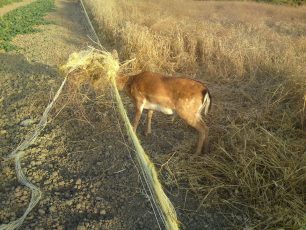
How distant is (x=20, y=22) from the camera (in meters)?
16.0

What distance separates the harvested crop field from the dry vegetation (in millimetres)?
20

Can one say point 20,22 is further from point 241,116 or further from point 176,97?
point 241,116

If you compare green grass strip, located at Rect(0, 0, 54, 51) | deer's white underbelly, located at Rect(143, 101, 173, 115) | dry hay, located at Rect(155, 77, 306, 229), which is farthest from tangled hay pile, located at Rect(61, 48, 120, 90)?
green grass strip, located at Rect(0, 0, 54, 51)

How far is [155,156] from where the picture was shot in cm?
588

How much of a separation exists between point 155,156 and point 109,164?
71cm

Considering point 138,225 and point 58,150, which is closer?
point 138,225

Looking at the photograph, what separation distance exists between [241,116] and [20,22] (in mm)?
12434

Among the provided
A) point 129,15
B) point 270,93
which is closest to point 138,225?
point 270,93

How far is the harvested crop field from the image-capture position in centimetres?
467

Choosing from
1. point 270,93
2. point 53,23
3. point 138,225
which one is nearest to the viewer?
point 138,225

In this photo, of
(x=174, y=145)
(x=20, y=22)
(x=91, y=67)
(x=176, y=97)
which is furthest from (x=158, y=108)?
(x=20, y=22)

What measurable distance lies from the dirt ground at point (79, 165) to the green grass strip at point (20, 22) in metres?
4.02

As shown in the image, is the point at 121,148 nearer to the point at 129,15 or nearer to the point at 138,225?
the point at 138,225

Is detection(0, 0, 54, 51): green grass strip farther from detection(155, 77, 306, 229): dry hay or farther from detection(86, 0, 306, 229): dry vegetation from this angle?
detection(155, 77, 306, 229): dry hay
